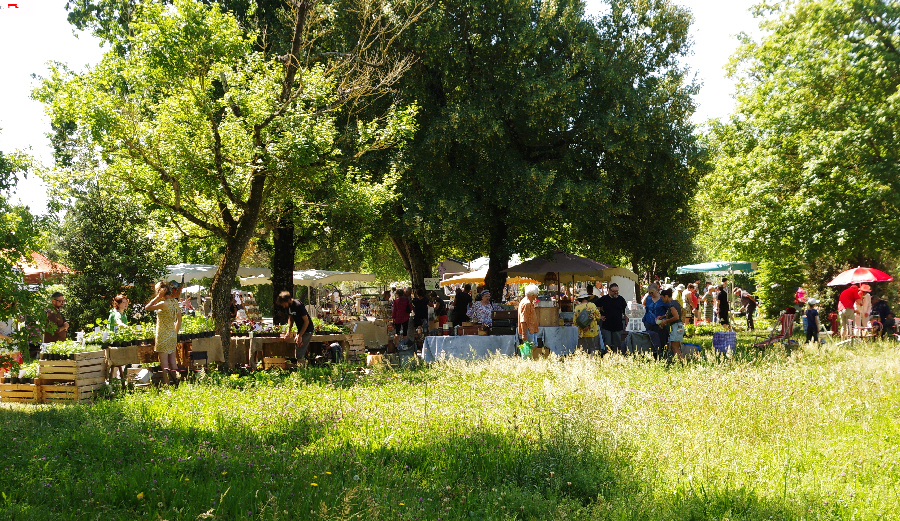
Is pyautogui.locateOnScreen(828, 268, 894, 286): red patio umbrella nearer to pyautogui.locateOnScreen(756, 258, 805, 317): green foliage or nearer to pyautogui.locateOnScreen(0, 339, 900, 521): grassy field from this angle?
pyautogui.locateOnScreen(756, 258, 805, 317): green foliage

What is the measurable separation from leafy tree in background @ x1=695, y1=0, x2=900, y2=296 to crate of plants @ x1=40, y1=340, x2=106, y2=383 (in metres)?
16.5

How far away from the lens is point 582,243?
22016 millimetres

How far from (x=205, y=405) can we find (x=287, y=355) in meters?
5.26

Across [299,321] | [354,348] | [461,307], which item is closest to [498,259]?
[461,307]

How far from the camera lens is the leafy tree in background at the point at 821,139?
56.6 feet

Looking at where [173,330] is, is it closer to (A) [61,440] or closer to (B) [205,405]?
(B) [205,405]

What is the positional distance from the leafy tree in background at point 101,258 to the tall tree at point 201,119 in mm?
5761

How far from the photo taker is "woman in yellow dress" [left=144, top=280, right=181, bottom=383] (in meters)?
10.8

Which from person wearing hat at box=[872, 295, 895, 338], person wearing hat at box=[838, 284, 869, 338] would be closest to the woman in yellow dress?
person wearing hat at box=[838, 284, 869, 338]

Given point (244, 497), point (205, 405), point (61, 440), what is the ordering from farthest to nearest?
point (205, 405) < point (61, 440) < point (244, 497)

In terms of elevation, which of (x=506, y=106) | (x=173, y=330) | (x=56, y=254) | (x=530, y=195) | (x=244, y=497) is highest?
(x=506, y=106)

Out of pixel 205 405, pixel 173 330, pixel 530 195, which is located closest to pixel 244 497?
pixel 205 405

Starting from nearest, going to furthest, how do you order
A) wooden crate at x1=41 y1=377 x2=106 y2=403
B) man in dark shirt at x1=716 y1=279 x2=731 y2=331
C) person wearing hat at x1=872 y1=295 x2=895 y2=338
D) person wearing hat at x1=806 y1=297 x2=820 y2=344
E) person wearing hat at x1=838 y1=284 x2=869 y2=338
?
1. wooden crate at x1=41 y1=377 x2=106 y2=403
2. person wearing hat at x1=872 y1=295 x2=895 y2=338
3. person wearing hat at x1=838 y1=284 x2=869 y2=338
4. person wearing hat at x1=806 y1=297 x2=820 y2=344
5. man in dark shirt at x1=716 y1=279 x2=731 y2=331

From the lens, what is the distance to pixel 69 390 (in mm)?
9984
